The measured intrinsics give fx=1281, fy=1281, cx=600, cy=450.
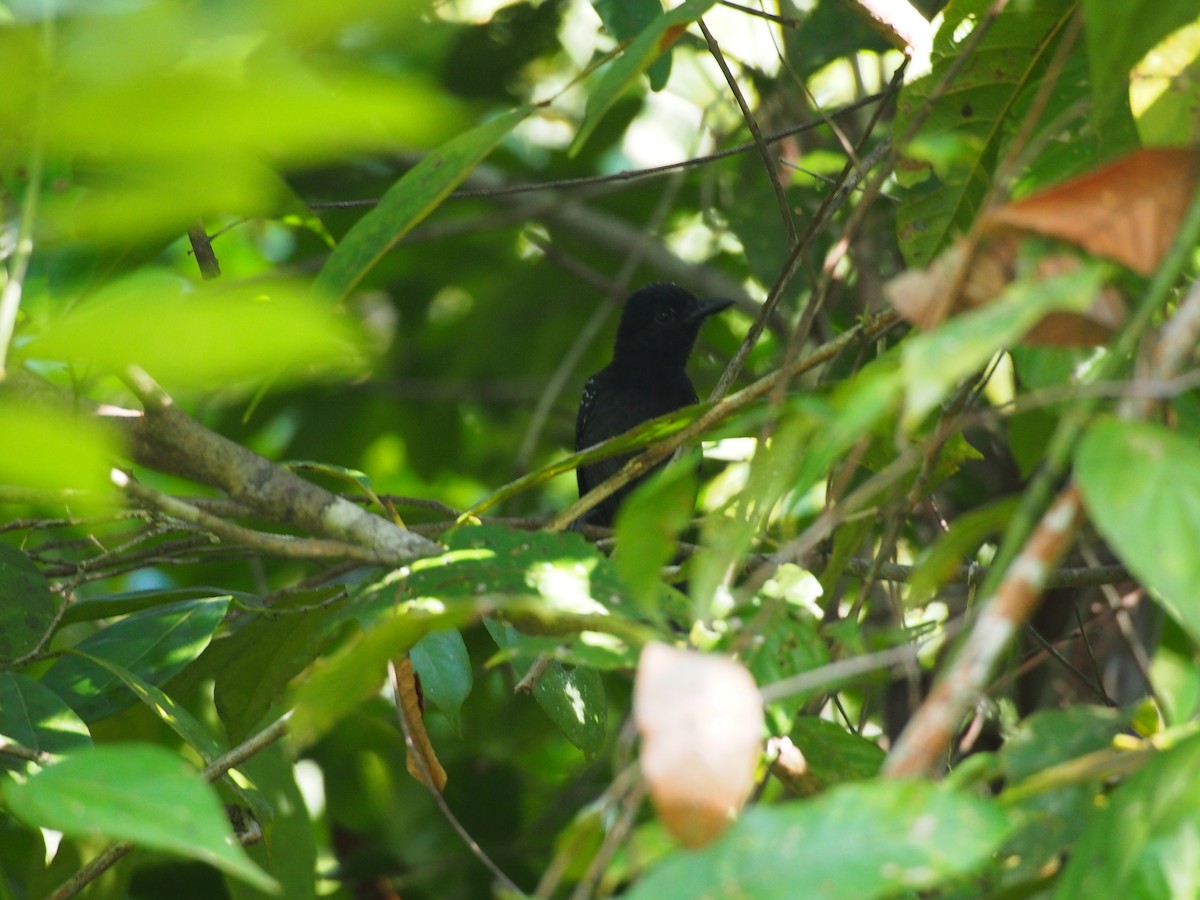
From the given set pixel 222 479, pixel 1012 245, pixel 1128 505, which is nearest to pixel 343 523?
pixel 222 479

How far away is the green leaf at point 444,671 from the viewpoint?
2.22 meters

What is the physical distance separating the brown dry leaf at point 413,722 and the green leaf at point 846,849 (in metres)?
1.10

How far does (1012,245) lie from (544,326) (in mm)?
4455

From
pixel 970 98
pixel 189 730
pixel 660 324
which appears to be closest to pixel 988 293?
pixel 970 98

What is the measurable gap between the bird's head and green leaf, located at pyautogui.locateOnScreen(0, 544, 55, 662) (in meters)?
3.20

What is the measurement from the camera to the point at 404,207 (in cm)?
169

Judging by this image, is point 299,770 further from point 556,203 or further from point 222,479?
point 222,479

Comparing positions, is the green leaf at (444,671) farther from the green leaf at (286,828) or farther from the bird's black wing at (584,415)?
the bird's black wing at (584,415)

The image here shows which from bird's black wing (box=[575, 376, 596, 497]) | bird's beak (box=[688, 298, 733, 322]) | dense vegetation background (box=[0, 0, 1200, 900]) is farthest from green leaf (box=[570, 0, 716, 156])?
bird's black wing (box=[575, 376, 596, 497])

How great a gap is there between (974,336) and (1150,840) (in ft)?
1.53

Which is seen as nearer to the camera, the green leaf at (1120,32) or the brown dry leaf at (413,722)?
the green leaf at (1120,32)

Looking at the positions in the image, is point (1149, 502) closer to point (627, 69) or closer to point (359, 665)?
point (359, 665)

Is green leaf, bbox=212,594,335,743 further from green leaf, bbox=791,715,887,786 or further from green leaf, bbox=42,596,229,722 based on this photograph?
green leaf, bbox=791,715,887,786

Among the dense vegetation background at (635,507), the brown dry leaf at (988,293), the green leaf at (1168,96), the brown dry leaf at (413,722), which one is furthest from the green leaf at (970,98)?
the brown dry leaf at (413,722)
